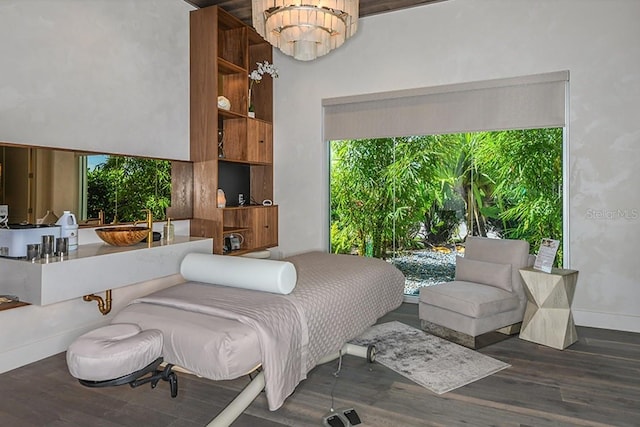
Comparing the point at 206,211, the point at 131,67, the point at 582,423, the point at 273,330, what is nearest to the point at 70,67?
the point at 131,67

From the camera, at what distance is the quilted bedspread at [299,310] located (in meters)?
1.66

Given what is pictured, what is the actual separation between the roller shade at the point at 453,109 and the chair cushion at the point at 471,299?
4.85 ft

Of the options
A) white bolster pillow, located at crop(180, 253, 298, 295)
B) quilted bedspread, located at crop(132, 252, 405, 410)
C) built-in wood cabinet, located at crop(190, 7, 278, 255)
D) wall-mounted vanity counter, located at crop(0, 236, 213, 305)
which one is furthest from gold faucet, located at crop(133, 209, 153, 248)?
quilted bedspread, located at crop(132, 252, 405, 410)

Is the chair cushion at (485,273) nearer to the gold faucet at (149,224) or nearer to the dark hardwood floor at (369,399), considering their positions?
the dark hardwood floor at (369,399)

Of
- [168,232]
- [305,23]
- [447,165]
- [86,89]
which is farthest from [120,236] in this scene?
[447,165]

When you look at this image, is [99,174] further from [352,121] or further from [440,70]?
[440,70]

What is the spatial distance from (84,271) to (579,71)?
3848 mm

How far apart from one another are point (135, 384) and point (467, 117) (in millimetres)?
3388

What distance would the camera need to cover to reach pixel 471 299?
2902mm

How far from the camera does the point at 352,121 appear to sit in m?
4.34

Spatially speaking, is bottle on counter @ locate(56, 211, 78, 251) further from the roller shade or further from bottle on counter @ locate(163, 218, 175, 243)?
the roller shade

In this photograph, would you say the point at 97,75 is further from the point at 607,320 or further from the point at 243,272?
the point at 607,320

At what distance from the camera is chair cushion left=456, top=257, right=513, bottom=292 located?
313 centimetres

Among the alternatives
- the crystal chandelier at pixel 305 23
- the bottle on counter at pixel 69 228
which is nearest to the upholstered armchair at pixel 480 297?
the crystal chandelier at pixel 305 23
